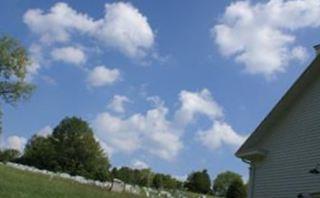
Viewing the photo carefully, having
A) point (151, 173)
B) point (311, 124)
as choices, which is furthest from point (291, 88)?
point (151, 173)

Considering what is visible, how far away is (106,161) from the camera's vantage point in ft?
330

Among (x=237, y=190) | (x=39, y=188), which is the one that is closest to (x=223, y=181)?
(x=237, y=190)

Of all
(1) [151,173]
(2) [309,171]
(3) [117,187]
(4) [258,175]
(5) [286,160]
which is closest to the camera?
(2) [309,171]

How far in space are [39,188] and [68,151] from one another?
2474 inches

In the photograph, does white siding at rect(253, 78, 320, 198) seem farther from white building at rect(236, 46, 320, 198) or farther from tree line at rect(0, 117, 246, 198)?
tree line at rect(0, 117, 246, 198)

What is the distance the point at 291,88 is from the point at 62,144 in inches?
3300

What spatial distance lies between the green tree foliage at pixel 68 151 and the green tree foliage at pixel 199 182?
13.8m

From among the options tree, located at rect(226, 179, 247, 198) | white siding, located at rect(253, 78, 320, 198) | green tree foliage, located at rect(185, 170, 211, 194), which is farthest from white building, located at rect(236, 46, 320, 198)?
green tree foliage, located at rect(185, 170, 211, 194)

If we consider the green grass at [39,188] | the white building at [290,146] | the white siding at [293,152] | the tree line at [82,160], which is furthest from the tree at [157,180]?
the white siding at [293,152]

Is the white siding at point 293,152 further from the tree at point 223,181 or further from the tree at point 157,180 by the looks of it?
the tree at point 223,181

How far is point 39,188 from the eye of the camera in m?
37.3

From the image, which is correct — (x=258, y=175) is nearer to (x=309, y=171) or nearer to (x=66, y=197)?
(x=309, y=171)

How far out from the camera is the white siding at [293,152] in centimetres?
1909

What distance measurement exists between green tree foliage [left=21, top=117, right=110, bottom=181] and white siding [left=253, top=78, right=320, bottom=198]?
75.3 meters
